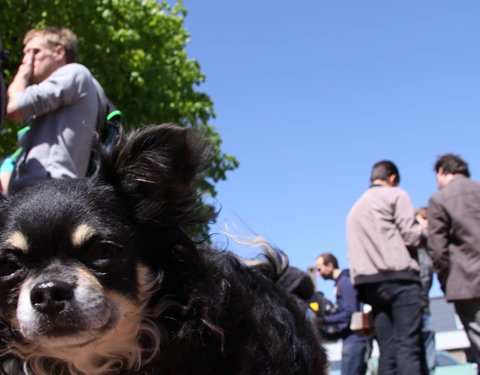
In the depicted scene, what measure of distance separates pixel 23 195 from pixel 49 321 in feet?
2.23

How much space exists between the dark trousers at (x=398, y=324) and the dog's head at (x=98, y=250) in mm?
3094

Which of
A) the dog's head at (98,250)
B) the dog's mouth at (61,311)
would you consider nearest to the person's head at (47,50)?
the dog's head at (98,250)

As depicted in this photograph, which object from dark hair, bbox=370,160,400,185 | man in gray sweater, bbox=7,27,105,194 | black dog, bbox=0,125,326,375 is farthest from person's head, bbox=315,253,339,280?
Result: black dog, bbox=0,125,326,375

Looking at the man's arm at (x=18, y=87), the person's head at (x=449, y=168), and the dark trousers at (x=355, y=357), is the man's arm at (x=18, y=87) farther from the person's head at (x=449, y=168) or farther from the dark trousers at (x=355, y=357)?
the dark trousers at (x=355, y=357)

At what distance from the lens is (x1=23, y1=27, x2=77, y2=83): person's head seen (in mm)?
4242

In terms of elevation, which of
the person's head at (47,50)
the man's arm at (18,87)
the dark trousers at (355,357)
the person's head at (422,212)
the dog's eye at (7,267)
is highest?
the person's head at (47,50)

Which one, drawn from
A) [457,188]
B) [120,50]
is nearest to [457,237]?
[457,188]

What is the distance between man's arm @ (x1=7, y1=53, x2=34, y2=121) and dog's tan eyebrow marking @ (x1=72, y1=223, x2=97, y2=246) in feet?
5.32

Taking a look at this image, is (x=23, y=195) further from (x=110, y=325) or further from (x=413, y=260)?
(x=413, y=260)

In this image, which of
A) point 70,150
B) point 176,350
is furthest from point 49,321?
point 70,150

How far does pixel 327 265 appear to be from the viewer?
880cm

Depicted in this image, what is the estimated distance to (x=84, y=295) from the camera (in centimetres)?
243

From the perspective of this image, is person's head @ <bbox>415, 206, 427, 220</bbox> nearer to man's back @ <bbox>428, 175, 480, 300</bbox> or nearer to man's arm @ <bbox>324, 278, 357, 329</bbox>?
man's arm @ <bbox>324, 278, 357, 329</bbox>

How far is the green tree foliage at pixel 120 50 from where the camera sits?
1266 centimetres
